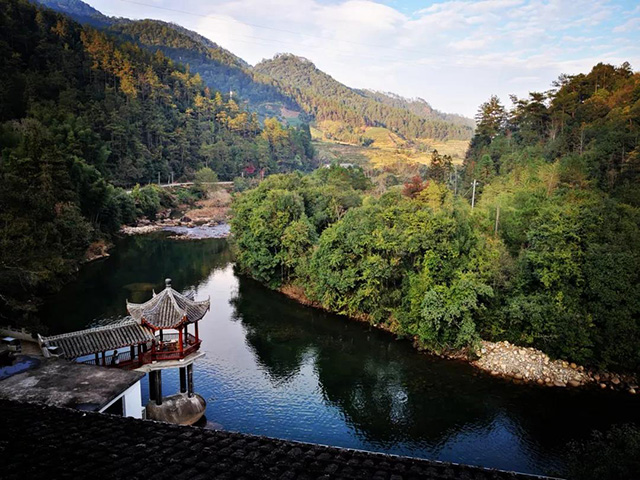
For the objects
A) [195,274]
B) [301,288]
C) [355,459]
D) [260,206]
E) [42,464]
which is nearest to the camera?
[42,464]

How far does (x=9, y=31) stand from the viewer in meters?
63.9

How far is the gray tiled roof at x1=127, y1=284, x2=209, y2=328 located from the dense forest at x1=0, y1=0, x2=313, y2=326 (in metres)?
4.75

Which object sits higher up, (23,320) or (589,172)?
(589,172)

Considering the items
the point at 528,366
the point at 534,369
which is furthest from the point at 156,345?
the point at 534,369

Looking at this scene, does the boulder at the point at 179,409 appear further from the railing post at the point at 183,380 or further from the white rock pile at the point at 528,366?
the white rock pile at the point at 528,366

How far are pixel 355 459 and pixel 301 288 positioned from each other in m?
24.4

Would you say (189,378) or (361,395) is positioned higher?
(189,378)

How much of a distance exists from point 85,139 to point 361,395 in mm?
43917

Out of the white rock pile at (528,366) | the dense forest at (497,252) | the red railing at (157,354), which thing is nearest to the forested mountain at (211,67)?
the dense forest at (497,252)

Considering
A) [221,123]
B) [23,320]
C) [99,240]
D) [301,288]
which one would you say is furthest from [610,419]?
[221,123]

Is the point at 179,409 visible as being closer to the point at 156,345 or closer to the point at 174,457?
the point at 156,345

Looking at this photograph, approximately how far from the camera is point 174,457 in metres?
5.62

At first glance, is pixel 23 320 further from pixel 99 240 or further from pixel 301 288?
pixel 99 240

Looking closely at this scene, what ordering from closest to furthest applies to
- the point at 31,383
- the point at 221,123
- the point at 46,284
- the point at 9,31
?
the point at 31,383 < the point at 46,284 < the point at 9,31 < the point at 221,123
